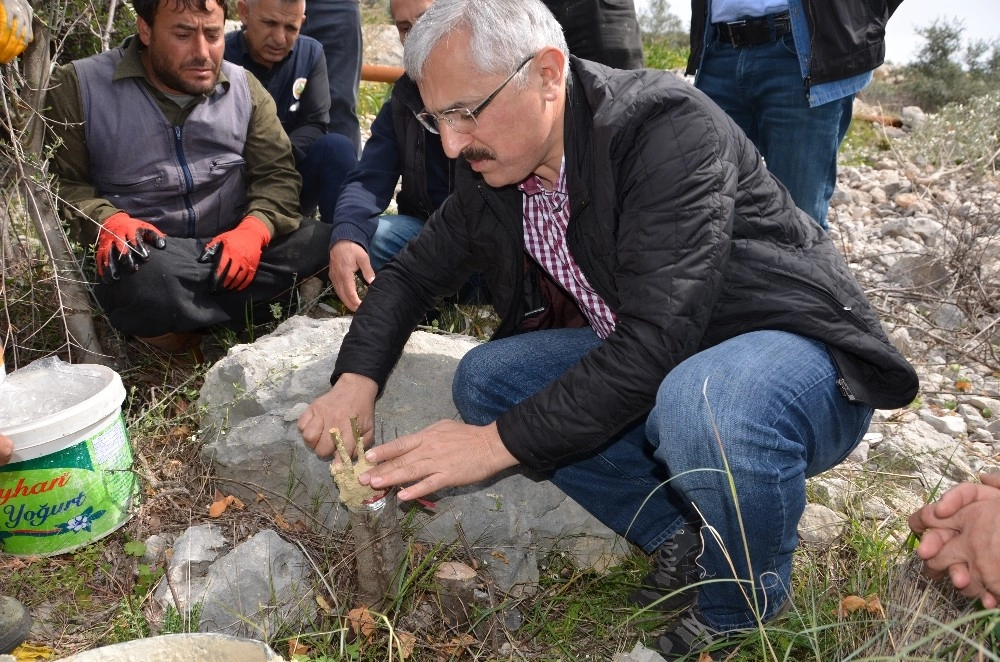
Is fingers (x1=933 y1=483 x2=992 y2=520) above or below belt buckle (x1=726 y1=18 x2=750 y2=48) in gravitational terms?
below

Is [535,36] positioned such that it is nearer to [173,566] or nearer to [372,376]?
[372,376]

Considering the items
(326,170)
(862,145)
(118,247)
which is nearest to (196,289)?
(118,247)

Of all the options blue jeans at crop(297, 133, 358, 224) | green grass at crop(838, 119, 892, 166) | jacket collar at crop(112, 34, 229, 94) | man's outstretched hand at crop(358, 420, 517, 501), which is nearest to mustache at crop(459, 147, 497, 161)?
man's outstretched hand at crop(358, 420, 517, 501)

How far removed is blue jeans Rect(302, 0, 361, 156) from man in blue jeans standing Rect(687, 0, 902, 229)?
2098 millimetres

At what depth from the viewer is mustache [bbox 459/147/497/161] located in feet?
7.11

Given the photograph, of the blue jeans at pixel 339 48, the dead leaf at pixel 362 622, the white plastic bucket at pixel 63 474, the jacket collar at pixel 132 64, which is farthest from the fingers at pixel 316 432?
the blue jeans at pixel 339 48

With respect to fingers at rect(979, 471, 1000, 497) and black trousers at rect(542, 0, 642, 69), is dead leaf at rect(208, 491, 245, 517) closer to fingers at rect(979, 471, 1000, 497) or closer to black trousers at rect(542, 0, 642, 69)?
fingers at rect(979, 471, 1000, 497)

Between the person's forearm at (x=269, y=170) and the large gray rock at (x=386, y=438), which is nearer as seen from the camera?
the large gray rock at (x=386, y=438)

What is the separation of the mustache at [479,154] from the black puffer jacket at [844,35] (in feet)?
5.35

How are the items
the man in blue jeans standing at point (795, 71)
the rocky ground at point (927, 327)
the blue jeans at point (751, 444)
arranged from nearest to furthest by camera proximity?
the blue jeans at point (751, 444)
the rocky ground at point (927, 327)
the man in blue jeans standing at point (795, 71)

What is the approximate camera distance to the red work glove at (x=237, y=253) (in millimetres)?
3416

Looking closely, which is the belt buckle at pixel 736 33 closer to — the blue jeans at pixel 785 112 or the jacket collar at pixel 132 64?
the blue jeans at pixel 785 112

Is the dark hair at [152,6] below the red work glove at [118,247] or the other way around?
the other way around

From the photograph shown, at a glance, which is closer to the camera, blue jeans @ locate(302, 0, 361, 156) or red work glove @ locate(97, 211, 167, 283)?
red work glove @ locate(97, 211, 167, 283)
